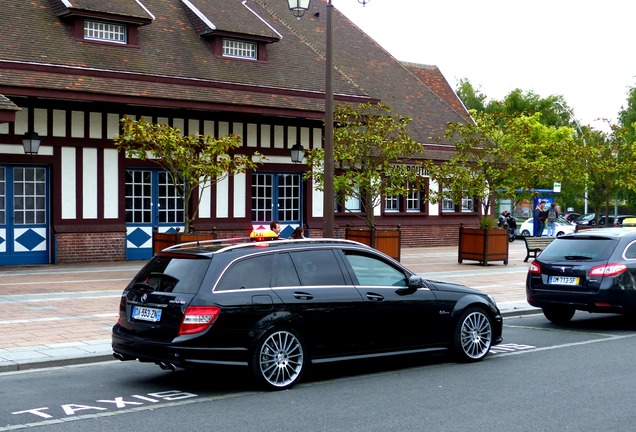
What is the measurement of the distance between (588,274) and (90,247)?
14.4m

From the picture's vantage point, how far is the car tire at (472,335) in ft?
33.4

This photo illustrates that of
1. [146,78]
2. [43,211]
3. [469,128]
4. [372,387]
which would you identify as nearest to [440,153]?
[469,128]

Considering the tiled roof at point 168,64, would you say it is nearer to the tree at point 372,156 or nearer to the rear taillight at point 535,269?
the tree at point 372,156

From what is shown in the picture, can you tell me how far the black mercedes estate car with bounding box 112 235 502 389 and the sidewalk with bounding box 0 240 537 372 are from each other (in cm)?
186

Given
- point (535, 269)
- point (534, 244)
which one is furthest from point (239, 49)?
point (535, 269)

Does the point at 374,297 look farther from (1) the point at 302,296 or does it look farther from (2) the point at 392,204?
(2) the point at 392,204

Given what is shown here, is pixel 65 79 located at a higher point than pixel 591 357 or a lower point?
higher

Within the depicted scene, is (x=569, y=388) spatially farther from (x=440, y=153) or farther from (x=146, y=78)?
(x=440, y=153)

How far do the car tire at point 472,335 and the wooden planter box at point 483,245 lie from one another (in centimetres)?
1452

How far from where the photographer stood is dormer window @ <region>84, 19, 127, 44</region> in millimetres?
24312

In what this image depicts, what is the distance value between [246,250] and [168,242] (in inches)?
466

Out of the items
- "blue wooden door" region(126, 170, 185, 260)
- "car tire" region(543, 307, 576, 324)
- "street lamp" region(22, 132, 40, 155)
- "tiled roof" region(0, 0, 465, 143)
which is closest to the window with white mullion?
"tiled roof" region(0, 0, 465, 143)

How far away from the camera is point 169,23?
2728cm

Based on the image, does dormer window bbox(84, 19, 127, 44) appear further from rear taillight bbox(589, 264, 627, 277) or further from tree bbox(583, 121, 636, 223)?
rear taillight bbox(589, 264, 627, 277)
